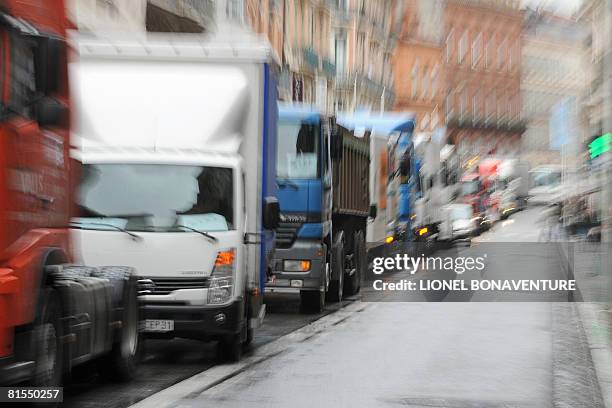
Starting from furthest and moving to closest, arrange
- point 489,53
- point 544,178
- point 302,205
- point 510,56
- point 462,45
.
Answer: point 544,178 < point 510,56 < point 489,53 < point 462,45 < point 302,205

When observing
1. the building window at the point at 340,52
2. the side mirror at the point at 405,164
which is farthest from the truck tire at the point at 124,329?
the building window at the point at 340,52

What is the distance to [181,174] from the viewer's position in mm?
13289

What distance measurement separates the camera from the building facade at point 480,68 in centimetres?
8819

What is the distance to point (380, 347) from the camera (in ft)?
48.1

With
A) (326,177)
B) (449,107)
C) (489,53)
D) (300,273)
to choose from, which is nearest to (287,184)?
(326,177)

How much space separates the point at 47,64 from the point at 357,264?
16308 mm

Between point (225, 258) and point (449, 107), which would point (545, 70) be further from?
point (225, 258)

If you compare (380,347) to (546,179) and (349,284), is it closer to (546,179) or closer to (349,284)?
(349,284)

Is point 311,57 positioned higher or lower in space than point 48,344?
higher

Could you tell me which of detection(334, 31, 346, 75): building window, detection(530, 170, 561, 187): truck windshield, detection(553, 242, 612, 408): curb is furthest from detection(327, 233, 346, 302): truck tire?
detection(530, 170, 561, 187): truck windshield

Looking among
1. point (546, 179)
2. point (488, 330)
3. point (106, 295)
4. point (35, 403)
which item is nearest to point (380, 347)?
point (488, 330)

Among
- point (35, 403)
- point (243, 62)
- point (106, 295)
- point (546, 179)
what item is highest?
point (546, 179)

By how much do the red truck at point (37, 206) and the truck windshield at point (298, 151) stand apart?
10206mm

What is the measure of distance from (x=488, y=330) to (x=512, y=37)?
78.1 m
